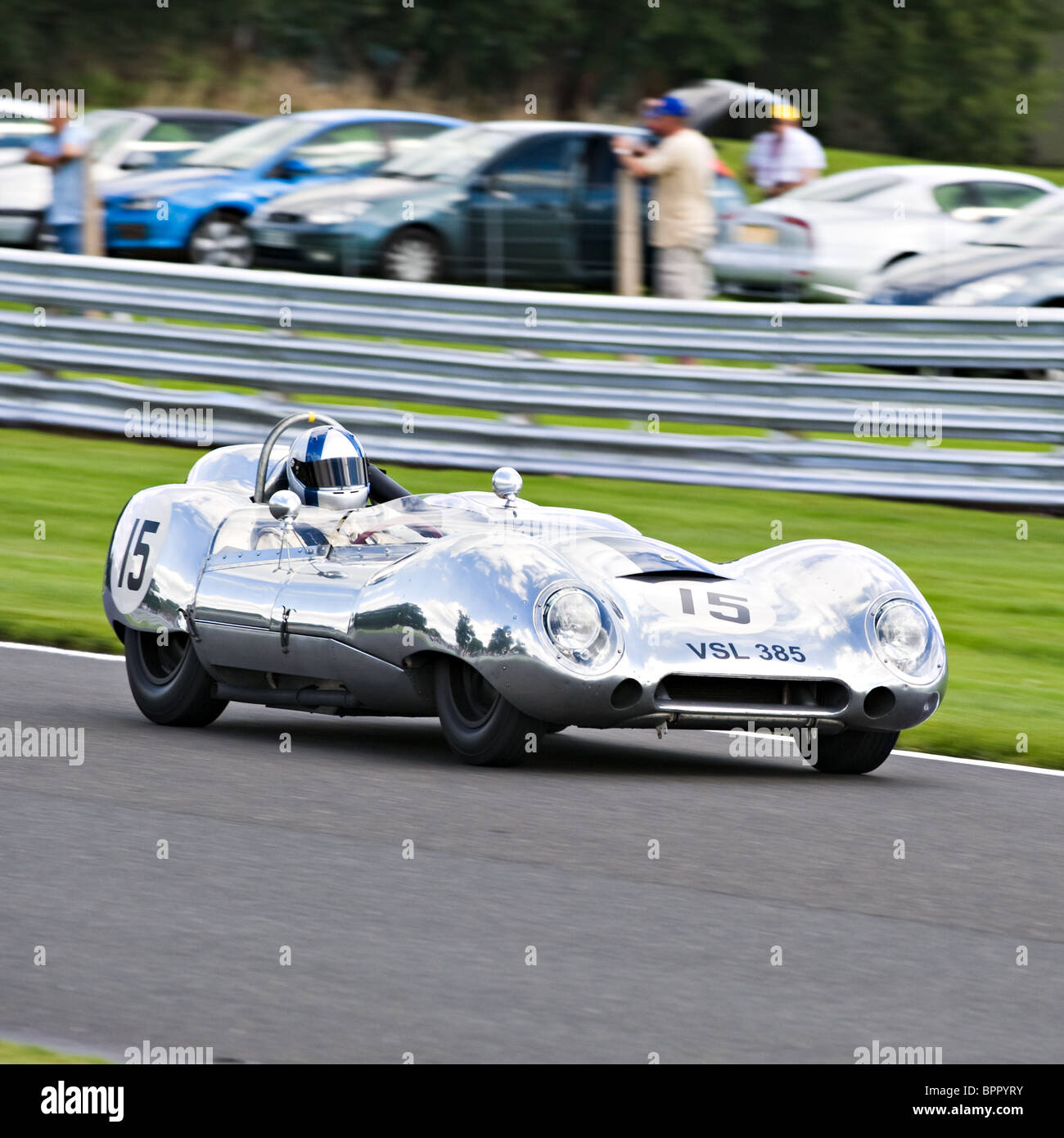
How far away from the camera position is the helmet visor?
8.16m

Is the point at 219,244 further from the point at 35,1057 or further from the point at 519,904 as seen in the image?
the point at 35,1057

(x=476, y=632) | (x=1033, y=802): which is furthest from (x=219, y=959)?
(x=1033, y=802)

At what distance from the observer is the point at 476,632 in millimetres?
7008

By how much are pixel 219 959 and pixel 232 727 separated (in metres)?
3.49

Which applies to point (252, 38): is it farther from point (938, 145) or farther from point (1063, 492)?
point (1063, 492)

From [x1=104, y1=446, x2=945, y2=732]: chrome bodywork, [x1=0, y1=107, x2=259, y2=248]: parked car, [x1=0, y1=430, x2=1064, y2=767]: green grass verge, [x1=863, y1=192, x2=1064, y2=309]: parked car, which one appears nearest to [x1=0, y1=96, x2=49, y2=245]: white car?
[x1=0, y1=107, x2=259, y2=248]: parked car

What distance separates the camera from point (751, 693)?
7227 millimetres

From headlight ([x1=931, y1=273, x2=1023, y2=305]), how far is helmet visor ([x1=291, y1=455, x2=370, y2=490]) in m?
8.46

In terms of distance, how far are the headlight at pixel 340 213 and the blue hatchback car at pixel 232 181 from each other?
0.73 m

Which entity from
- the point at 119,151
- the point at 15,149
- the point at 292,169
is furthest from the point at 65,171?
the point at 119,151

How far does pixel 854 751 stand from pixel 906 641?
1.45 feet

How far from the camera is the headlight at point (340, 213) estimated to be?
1744 cm

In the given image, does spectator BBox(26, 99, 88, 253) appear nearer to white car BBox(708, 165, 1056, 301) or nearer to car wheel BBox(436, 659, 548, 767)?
white car BBox(708, 165, 1056, 301)

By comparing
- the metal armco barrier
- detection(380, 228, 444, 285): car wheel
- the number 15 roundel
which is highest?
detection(380, 228, 444, 285): car wheel
